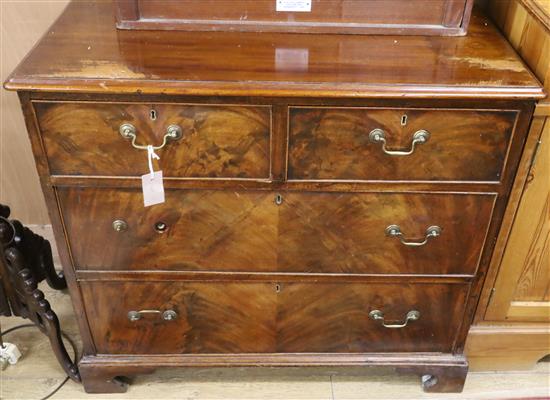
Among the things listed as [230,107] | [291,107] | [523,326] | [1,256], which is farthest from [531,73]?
[1,256]

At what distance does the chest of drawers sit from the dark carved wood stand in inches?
3.9

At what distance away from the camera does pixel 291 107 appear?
1210mm

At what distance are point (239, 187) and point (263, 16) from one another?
39 cm

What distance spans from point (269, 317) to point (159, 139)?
0.56 m

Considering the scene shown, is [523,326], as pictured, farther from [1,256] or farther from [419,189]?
[1,256]

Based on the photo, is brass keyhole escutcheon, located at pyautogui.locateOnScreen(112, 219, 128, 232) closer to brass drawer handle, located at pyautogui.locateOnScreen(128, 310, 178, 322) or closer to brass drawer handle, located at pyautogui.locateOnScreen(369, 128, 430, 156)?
brass drawer handle, located at pyautogui.locateOnScreen(128, 310, 178, 322)

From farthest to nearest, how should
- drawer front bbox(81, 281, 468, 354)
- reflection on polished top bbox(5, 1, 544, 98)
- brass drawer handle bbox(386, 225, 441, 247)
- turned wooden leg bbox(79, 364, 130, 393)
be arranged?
turned wooden leg bbox(79, 364, 130, 393) < drawer front bbox(81, 281, 468, 354) < brass drawer handle bbox(386, 225, 441, 247) < reflection on polished top bbox(5, 1, 544, 98)

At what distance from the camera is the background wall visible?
1.64 meters

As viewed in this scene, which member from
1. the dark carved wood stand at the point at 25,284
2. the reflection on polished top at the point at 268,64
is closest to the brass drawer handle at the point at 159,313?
the dark carved wood stand at the point at 25,284

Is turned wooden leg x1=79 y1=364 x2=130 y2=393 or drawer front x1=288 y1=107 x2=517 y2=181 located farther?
turned wooden leg x1=79 y1=364 x2=130 y2=393

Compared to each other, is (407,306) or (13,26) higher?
(13,26)

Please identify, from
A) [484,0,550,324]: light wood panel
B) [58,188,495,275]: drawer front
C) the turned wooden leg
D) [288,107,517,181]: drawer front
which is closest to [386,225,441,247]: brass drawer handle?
[58,188,495,275]: drawer front

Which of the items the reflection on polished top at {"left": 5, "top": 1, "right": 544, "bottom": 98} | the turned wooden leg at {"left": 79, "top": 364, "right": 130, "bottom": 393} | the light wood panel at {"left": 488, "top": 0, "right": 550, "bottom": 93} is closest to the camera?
the reflection on polished top at {"left": 5, "top": 1, "right": 544, "bottom": 98}

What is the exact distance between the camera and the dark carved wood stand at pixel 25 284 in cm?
154
